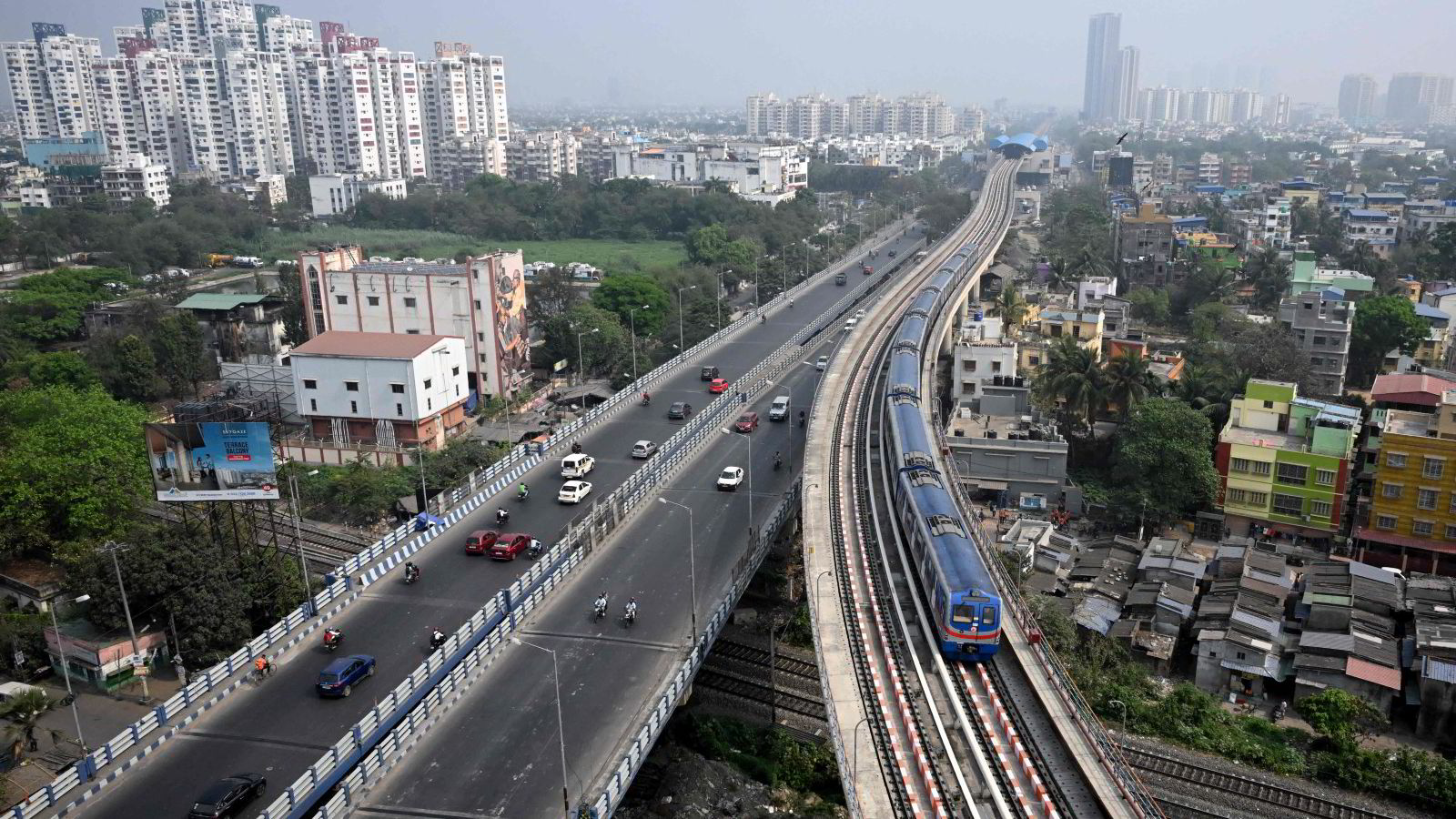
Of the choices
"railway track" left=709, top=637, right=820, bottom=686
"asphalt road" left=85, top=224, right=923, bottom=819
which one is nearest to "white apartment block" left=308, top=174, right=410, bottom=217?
"asphalt road" left=85, top=224, right=923, bottom=819

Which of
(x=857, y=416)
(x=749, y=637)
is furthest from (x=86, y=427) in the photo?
(x=857, y=416)

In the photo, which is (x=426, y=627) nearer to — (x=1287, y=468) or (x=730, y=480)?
(x=730, y=480)

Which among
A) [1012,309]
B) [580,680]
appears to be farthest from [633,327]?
[580,680]

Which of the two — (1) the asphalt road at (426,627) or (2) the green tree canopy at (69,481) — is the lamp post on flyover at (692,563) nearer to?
(1) the asphalt road at (426,627)

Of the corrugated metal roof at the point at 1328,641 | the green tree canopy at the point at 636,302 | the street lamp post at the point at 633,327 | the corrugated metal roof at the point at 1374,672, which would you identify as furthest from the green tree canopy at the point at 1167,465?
the green tree canopy at the point at 636,302

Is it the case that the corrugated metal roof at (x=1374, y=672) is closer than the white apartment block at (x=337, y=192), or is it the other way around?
the corrugated metal roof at (x=1374, y=672)

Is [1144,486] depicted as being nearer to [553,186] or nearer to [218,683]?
[218,683]

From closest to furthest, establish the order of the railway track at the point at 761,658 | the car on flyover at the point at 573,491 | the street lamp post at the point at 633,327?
the railway track at the point at 761,658, the car on flyover at the point at 573,491, the street lamp post at the point at 633,327
